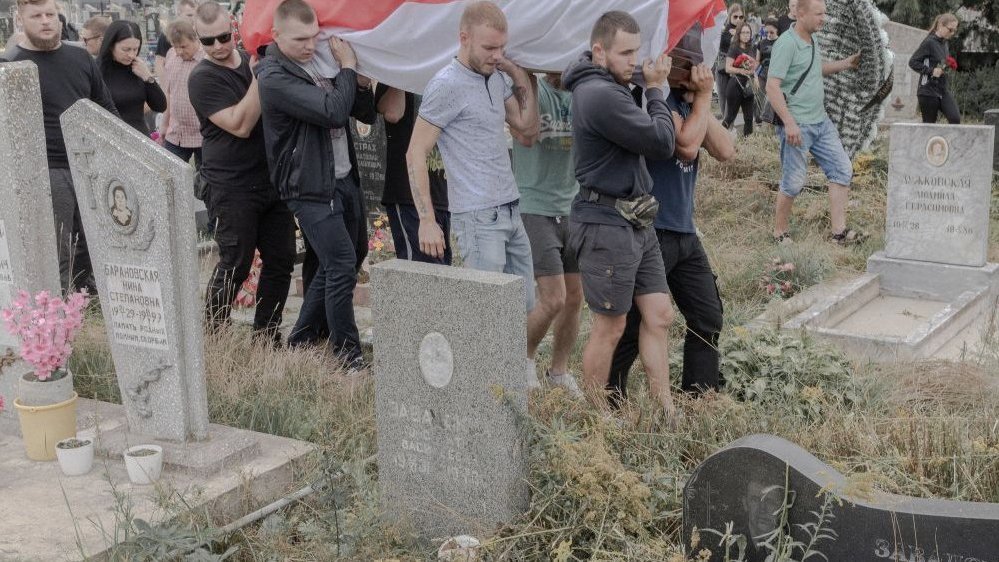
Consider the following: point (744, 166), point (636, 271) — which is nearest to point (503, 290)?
point (636, 271)

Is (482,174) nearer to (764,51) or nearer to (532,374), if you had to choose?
(532,374)

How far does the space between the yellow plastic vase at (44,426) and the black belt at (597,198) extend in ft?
7.43

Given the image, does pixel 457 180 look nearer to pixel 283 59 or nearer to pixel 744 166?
pixel 283 59

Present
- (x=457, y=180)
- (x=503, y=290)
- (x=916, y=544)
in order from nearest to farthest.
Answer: (x=916, y=544) → (x=503, y=290) → (x=457, y=180)

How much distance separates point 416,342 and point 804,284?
4.62 m

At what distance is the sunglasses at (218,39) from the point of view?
18.8ft

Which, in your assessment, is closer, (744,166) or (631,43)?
(631,43)

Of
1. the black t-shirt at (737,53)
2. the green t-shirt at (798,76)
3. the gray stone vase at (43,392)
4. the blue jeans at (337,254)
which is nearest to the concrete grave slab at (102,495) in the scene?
the gray stone vase at (43,392)

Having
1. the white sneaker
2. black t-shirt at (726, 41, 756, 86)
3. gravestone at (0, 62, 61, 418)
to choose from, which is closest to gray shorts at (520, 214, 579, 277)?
the white sneaker

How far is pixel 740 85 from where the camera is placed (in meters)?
14.0

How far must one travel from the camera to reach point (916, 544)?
3.26 m

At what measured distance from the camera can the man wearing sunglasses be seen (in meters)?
5.76

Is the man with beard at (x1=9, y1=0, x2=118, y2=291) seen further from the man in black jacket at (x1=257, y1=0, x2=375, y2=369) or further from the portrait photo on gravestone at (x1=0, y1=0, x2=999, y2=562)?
the man in black jacket at (x1=257, y1=0, x2=375, y2=369)

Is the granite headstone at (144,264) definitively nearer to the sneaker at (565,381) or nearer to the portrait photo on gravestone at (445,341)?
the portrait photo on gravestone at (445,341)
